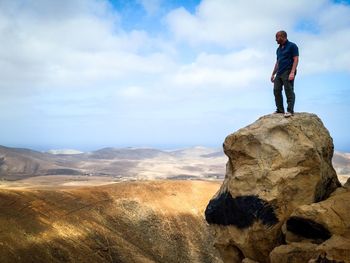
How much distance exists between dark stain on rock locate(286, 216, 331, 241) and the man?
17.2 feet

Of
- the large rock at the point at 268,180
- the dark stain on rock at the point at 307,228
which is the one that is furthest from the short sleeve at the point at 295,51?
the dark stain on rock at the point at 307,228

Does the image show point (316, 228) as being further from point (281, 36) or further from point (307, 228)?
point (281, 36)

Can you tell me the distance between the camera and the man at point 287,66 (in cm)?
1781

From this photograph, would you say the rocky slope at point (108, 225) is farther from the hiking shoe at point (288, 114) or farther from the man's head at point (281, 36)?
the man's head at point (281, 36)

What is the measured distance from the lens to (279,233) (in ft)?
53.2

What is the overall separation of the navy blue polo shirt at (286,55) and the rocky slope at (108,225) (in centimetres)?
2126

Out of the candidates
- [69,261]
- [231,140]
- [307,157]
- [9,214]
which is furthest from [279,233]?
[9,214]

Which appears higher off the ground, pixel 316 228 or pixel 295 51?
pixel 295 51

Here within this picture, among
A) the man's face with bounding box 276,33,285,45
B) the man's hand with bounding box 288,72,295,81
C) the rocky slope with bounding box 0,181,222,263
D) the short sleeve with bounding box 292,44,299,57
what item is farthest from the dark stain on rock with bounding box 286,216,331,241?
the rocky slope with bounding box 0,181,222,263

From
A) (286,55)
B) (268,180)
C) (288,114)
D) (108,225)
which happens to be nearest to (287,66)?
(286,55)

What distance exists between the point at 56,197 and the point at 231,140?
949 inches

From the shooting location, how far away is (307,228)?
14.7 metres

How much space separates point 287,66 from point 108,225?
24544 mm

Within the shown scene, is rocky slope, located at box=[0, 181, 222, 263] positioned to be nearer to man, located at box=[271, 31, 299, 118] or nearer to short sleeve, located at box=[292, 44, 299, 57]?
man, located at box=[271, 31, 299, 118]
